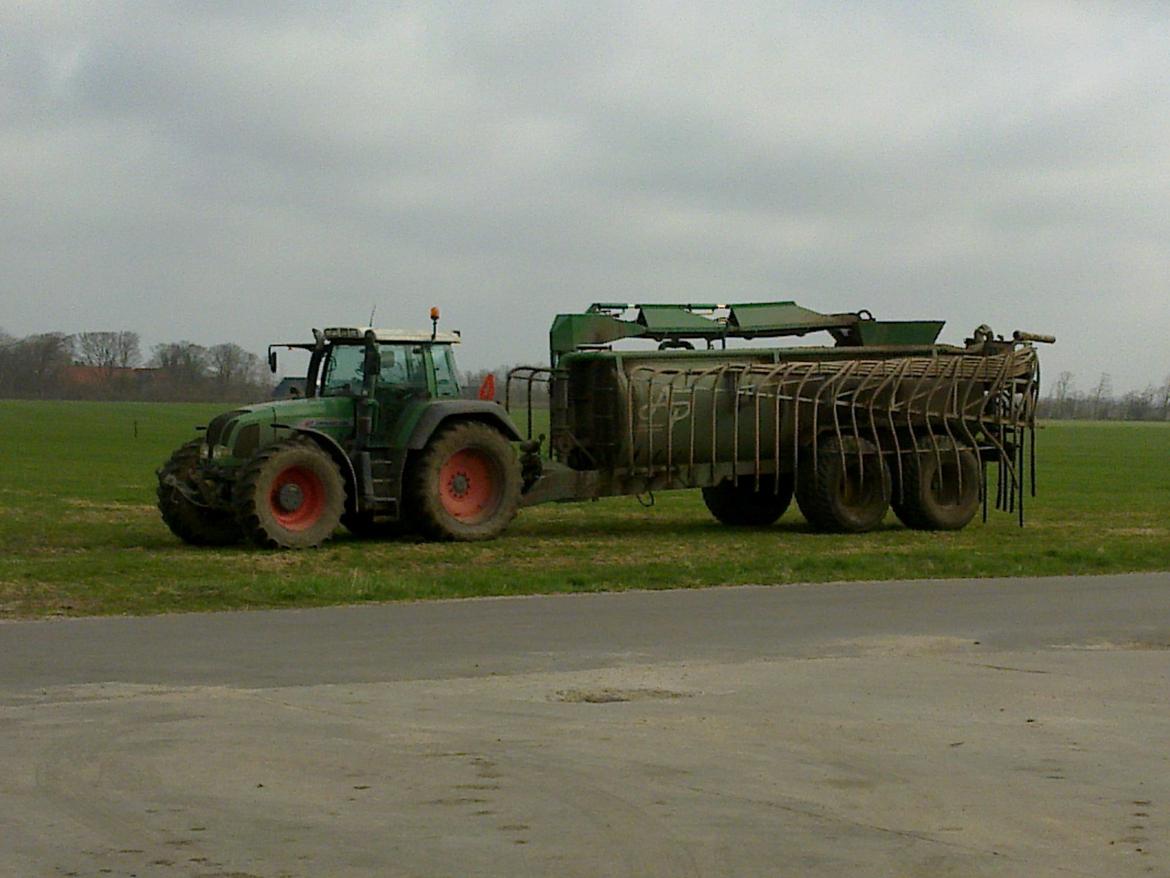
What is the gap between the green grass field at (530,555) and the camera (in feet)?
56.0

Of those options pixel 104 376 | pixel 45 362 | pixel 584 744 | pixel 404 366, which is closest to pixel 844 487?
pixel 404 366

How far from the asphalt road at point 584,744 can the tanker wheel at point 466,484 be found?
676 cm

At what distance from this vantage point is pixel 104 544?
22.1 meters

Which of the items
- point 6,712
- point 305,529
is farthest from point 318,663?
point 305,529

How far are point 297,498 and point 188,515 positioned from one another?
5.03 feet

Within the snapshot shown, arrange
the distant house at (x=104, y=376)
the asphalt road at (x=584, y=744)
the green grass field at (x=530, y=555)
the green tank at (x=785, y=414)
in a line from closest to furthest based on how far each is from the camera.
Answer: the asphalt road at (x=584, y=744) → the green grass field at (x=530, y=555) → the green tank at (x=785, y=414) → the distant house at (x=104, y=376)

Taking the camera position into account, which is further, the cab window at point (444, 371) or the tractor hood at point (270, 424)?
the cab window at point (444, 371)

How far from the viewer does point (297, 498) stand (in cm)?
2148

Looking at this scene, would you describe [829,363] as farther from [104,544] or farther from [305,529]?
[104,544]

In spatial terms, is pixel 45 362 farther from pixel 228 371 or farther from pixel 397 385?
pixel 397 385

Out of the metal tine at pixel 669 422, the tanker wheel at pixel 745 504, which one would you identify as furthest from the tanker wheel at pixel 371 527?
the tanker wheel at pixel 745 504

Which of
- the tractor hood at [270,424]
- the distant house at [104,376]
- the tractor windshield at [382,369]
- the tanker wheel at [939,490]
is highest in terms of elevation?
the distant house at [104,376]

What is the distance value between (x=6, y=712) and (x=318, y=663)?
265 centimetres

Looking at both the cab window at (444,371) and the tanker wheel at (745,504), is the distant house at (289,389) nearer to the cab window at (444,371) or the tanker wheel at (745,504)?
the cab window at (444,371)
